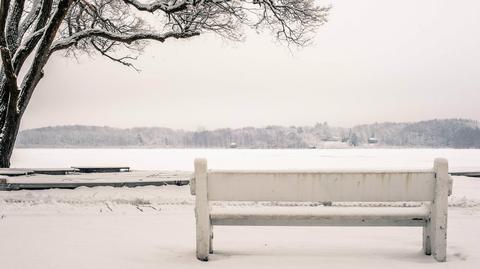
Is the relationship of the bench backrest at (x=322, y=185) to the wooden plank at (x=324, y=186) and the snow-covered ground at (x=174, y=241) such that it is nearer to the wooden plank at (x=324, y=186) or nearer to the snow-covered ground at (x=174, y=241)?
the wooden plank at (x=324, y=186)

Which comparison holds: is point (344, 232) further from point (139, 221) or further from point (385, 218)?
point (139, 221)

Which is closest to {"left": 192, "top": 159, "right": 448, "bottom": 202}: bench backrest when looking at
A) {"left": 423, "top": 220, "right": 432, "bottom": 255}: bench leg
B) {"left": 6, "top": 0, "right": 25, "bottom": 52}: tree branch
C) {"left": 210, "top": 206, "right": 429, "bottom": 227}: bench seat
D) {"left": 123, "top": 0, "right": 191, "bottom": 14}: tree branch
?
{"left": 210, "top": 206, "right": 429, "bottom": 227}: bench seat

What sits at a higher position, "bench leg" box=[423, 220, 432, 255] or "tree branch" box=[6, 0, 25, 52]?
"tree branch" box=[6, 0, 25, 52]

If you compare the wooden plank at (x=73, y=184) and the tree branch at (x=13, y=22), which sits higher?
the tree branch at (x=13, y=22)

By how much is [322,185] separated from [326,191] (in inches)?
2.6

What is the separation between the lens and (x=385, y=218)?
462 centimetres

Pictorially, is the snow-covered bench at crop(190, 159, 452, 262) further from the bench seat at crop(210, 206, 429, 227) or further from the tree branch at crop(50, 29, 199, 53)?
the tree branch at crop(50, 29, 199, 53)

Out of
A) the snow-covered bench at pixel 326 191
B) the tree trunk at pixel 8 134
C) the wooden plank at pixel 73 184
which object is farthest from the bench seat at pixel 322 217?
the tree trunk at pixel 8 134

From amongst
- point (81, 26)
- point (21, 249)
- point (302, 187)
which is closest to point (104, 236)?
point (21, 249)

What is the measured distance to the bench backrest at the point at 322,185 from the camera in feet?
15.1

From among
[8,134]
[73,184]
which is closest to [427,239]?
[73,184]

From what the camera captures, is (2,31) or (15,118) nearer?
(2,31)

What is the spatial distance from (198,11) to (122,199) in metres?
8.35

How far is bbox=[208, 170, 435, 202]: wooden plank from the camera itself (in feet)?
15.1
